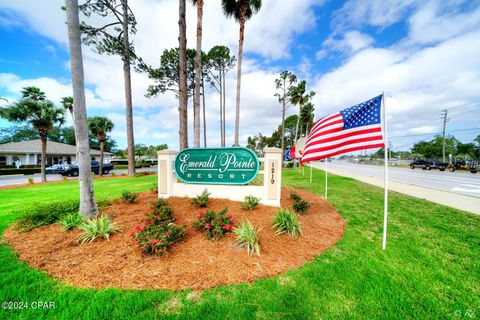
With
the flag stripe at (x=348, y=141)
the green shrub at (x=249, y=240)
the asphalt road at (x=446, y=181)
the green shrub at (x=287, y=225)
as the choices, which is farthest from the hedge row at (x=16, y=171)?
the asphalt road at (x=446, y=181)

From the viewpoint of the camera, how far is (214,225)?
12.8 feet

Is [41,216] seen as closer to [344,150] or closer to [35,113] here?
[344,150]

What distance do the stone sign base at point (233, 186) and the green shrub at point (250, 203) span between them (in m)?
0.32

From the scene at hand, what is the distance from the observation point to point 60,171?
20984mm

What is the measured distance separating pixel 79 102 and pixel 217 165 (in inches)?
155

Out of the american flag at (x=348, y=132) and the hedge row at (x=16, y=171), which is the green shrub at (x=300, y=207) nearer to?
the american flag at (x=348, y=132)

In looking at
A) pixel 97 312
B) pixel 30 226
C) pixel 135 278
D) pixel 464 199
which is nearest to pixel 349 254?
pixel 135 278

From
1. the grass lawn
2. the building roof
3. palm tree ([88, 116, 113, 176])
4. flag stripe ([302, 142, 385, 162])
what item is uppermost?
palm tree ([88, 116, 113, 176])

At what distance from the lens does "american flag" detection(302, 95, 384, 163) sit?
12.7ft

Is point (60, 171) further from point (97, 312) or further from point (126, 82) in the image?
point (97, 312)

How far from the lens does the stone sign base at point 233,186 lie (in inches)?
225

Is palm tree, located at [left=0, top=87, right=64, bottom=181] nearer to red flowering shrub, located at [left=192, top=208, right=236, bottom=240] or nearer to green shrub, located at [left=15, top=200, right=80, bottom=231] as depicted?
green shrub, located at [left=15, top=200, right=80, bottom=231]

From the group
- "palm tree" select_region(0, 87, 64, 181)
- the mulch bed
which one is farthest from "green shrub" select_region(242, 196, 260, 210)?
"palm tree" select_region(0, 87, 64, 181)

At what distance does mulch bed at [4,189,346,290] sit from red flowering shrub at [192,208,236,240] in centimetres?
13
